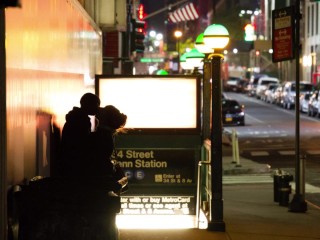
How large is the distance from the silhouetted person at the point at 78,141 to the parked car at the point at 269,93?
191 ft

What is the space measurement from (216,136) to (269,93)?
57.0 m

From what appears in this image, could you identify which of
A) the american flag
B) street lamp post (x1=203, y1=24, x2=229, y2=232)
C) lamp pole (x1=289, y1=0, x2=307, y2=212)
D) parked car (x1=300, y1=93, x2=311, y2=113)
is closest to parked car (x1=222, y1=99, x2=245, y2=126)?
parked car (x1=300, y1=93, x2=311, y2=113)

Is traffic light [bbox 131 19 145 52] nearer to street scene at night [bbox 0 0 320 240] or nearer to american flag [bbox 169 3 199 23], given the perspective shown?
street scene at night [bbox 0 0 320 240]

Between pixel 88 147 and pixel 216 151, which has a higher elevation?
pixel 88 147

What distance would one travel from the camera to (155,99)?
1108 centimetres

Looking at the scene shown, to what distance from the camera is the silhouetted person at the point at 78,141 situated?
738 centimetres

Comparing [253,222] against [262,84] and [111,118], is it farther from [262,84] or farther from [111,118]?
[262,84]

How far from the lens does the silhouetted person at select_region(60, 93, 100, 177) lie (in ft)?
24.2

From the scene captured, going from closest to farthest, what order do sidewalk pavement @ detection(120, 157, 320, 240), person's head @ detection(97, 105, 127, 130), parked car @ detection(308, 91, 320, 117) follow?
person's head @ detection(97, 105, 127, 130)
sidewalk pavement @ detection(120, 157, 320, 240)
parked car @ detection(308, 91, 320, 117)

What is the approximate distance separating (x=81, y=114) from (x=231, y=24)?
9110 centimetres

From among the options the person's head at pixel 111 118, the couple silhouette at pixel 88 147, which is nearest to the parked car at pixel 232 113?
the person's head at pixel 111 118

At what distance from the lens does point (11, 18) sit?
233 inches

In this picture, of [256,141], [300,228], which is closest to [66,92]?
[300,228]

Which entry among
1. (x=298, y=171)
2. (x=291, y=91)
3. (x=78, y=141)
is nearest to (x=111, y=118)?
(x=78, y=141)
